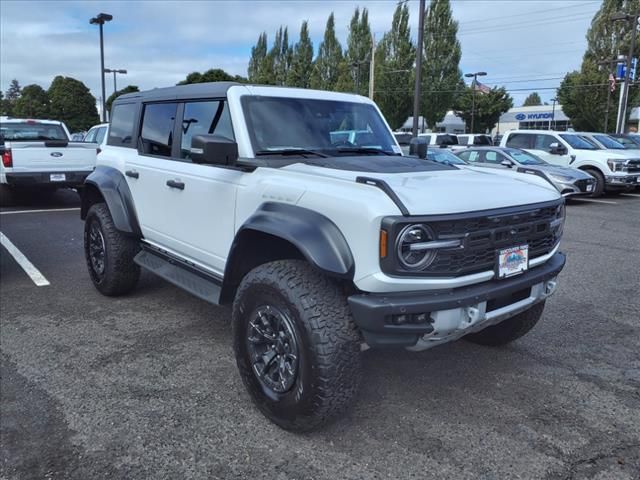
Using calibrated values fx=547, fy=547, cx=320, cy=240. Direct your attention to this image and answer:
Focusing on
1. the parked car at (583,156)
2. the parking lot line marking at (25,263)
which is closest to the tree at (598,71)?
the parked car at (583,156)

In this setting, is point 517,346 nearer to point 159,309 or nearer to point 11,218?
point 159,309

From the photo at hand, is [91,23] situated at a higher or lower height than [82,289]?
higher

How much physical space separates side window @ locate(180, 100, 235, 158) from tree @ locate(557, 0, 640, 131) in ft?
129

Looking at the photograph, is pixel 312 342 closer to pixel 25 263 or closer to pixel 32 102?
pixel 25 263

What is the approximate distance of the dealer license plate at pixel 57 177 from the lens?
34.1 ft

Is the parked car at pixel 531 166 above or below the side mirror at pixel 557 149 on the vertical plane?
below

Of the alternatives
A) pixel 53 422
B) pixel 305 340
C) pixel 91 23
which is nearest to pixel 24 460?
pixel 53 422

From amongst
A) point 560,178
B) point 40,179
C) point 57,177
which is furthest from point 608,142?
point 40,179

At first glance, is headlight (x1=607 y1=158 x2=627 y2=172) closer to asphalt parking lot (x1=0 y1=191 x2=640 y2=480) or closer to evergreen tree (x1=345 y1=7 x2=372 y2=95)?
asphalt parking lot (x1=0 y1=191 x2=640 y2=480)

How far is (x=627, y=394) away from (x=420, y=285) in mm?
1848

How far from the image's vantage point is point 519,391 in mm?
3484

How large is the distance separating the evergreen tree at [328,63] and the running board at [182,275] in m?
48.2

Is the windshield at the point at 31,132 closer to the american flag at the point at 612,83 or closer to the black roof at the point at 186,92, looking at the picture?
the black roof at the point at 186,92

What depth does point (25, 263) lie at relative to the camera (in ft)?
21.8
